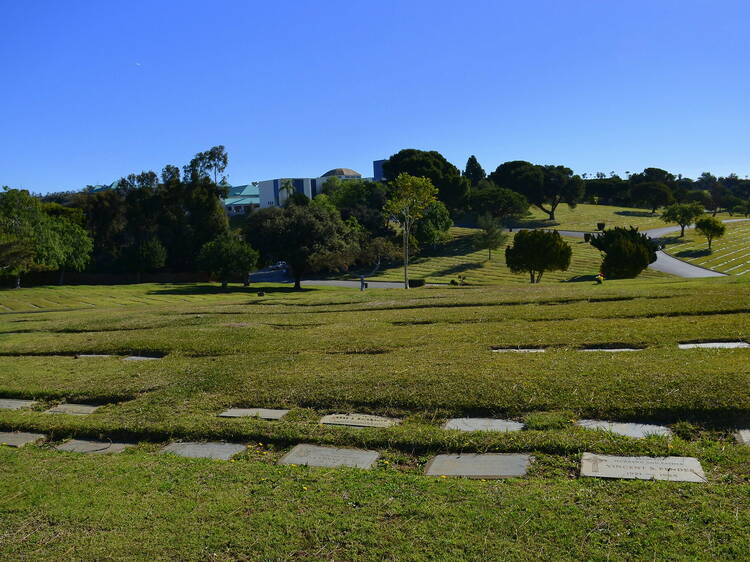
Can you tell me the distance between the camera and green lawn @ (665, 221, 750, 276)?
61.0 m

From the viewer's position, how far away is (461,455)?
5.28m

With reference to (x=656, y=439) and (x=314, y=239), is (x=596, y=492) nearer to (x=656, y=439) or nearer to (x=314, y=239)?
(x=656, y=439)

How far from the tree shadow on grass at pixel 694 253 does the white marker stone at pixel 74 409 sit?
7139 centimetres

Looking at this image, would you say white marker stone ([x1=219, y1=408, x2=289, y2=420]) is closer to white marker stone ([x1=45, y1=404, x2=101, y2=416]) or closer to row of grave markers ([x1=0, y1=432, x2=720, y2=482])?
row of grave markers ([x1=0, y1=432, x2=720, y2=482])

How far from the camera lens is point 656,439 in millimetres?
5137

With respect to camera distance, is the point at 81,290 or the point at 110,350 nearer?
the point at 110,350

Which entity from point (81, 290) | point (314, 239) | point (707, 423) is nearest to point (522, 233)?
point (314, 239)

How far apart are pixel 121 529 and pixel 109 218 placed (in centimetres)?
6636

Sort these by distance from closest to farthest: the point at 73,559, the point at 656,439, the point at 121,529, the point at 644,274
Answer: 1. the point at 73,559
2. the point at 121,529
3. the point at 656,439
4. the point at 644,274

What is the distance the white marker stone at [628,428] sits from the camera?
534 centimetres

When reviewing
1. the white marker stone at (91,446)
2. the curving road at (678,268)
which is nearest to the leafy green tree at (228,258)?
the curving road at (678,268)

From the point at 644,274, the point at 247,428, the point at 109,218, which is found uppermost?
the point at 109,218

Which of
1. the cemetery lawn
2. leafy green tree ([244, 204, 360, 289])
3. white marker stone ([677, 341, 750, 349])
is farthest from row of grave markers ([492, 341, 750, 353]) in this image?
leafy green tree ([244, 204, 360, 289])

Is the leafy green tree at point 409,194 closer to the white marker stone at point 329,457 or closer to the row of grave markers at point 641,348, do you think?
the row of grave markers at point 641,348
